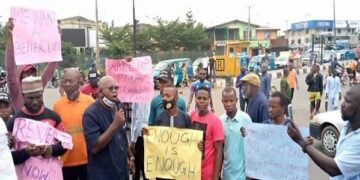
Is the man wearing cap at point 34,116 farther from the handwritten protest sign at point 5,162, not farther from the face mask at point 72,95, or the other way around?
the face mask at point 72,95

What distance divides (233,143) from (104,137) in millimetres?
1286

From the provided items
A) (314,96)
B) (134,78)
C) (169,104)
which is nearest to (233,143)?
(169,104)

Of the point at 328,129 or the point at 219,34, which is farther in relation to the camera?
the point at 219,34

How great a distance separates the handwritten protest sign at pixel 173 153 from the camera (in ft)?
15.6

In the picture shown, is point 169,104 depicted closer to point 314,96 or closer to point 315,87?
point 315,87

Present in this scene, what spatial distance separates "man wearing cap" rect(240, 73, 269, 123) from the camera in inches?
216

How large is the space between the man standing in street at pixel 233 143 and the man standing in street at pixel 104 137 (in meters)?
1.02

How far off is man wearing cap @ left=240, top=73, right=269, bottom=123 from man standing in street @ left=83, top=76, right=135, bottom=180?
162cm

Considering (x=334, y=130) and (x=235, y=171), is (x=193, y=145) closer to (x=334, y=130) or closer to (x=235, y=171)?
(x=235, y=171)

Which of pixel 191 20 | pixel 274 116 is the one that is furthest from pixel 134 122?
pixel 191 20

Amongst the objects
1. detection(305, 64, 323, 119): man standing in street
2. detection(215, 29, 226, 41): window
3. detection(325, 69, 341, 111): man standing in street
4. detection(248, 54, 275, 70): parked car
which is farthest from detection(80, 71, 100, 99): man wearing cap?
detection(215, 29, 226, 41): window

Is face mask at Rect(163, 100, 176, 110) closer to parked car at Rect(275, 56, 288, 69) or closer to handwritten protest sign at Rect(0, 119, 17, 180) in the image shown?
handwritten protest sign at Rect(0, 119, 17, 180)

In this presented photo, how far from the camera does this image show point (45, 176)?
4059mm

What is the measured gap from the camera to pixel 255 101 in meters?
5.57
